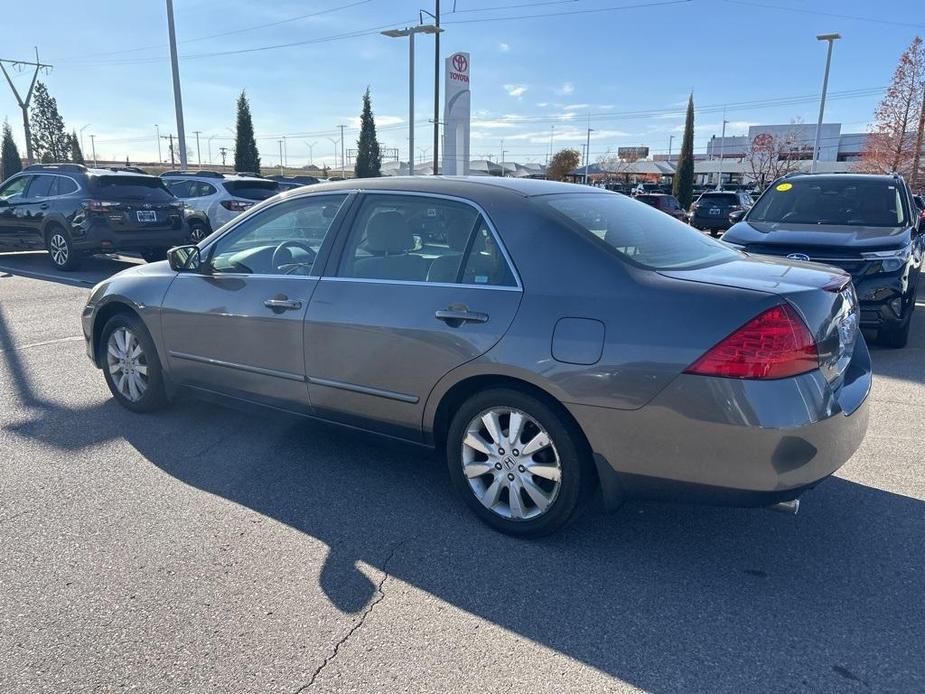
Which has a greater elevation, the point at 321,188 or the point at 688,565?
the point at 321,188

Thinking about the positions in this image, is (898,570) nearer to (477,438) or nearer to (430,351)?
(477,438)

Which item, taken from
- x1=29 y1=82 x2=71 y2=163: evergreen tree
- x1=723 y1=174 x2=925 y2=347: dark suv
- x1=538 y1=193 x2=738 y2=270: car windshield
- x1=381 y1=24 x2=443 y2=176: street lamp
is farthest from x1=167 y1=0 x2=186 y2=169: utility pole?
x1=29 y1=82 x2=71 y2=163: evergreen tree

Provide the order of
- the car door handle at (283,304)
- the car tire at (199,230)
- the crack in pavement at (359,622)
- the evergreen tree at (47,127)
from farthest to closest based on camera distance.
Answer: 1. the evergreen tree at (47,127)
2. the car tire at (199,230)
3. the car door handle at (283,304)
4. the crack in pavement at (359,622)

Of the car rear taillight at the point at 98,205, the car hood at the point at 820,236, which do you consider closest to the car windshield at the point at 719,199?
the car hood at the point at 820,236

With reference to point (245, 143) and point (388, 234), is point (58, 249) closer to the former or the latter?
point (388, 234)

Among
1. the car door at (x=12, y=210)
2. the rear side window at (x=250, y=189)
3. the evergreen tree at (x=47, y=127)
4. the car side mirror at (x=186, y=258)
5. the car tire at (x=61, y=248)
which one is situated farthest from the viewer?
the evergreen tree at (x=47, y=127)

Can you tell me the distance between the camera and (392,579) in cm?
290

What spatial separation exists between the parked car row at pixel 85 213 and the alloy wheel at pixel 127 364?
24.0ft

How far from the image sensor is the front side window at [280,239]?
12.9 feet

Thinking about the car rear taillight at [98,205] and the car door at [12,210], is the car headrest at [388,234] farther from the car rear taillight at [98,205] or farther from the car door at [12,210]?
the car door at [12,210]

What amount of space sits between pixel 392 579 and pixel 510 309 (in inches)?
49.2

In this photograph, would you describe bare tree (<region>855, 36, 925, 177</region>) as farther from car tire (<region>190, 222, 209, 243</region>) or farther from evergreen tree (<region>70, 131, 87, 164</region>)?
evergreen tree (<region>70, 131, 87, 164</region>)

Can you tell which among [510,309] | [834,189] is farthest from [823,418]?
[834,189]

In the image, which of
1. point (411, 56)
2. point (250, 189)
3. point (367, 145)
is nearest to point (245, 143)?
point (367, 145)
